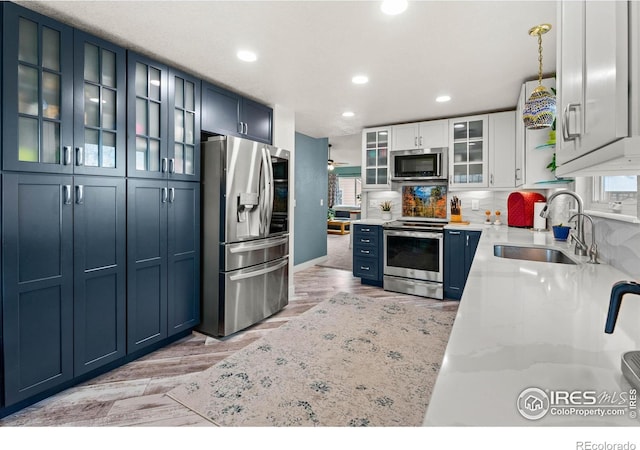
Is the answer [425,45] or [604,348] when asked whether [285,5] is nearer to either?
[425,45]

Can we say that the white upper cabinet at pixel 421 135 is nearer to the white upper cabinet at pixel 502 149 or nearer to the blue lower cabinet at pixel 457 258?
the white upper cabinet at pixel 502 149

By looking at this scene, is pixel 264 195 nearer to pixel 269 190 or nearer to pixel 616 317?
pixel 269 190

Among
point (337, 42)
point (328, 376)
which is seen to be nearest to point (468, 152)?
point (337, 42)

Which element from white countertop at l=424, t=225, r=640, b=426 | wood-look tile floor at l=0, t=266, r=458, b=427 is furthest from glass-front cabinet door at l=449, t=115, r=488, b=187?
white countertop at l=424, t=225, r=640, b=426

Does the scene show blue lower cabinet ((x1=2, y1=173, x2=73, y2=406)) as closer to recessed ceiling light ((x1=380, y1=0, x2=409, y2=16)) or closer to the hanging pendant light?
recessed ceiling light ((x1=380, y1=0, x2=409, y2=16))

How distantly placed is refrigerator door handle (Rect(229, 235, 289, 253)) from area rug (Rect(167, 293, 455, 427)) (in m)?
0.80

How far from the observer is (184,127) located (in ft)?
9.19

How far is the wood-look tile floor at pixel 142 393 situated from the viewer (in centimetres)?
181

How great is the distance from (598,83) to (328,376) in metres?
2.11

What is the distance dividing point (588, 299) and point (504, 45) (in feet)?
6.53

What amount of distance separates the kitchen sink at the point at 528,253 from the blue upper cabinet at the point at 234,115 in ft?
8.48

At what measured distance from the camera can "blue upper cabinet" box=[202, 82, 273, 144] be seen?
3.01m

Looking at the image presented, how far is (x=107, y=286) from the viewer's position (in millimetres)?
2273

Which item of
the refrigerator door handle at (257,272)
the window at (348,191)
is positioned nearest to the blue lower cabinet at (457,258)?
the refrigerator door handle at (257,272)
